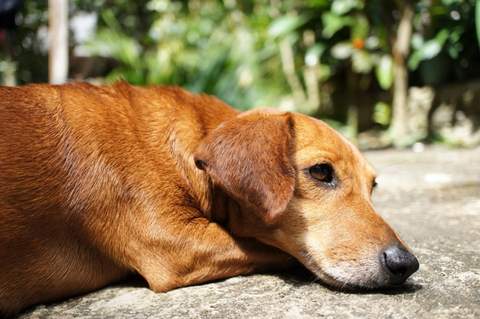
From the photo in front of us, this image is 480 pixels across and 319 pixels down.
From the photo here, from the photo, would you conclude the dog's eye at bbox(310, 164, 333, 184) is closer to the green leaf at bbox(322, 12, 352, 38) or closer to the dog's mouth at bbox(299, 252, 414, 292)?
the dog's mouth at bbox(299, 252, 414, 292)

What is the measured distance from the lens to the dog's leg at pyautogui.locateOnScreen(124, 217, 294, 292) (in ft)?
7.79

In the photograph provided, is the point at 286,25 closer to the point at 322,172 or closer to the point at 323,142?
the point at 323,142

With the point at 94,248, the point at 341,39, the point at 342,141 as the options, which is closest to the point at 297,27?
the point at 341,39

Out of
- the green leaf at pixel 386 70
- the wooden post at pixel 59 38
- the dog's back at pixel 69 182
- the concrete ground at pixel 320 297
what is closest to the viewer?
the concrete ground at pixel 320 297

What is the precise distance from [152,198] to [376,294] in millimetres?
956

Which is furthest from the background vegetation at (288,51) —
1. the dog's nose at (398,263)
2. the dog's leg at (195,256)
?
the dog's nose at (398,263)

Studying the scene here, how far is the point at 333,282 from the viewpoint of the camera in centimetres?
228

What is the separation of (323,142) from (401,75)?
482cm

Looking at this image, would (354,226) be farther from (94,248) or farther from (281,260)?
(94,248)

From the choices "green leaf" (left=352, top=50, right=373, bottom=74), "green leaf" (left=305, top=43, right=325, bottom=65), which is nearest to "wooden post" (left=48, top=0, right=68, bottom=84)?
"green leaf" (left=305, top=43, right=325, bottom=65)

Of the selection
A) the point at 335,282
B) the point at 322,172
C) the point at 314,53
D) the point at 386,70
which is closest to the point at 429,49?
the point at 386,70

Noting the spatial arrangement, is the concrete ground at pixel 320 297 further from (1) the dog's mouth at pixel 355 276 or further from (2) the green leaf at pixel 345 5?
(2) the green leaf at pixel 345 5

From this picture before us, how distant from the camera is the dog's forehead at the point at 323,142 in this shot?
2.48m

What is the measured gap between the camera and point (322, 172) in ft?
8.03
